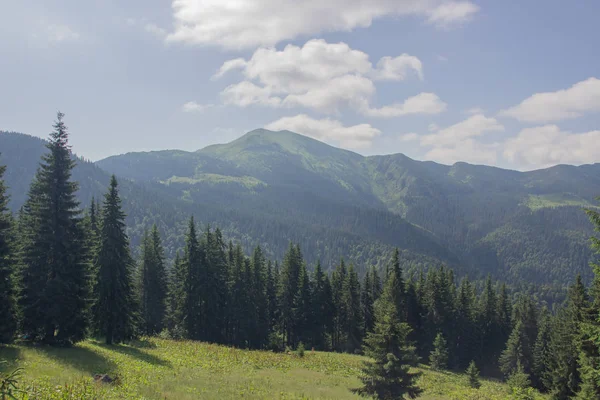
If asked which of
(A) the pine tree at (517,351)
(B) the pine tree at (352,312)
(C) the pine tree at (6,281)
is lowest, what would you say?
(A) the pine tree at (517,351)

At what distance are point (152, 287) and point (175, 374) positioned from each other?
32.9 meters

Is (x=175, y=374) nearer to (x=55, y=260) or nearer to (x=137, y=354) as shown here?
(x=137, y=354)

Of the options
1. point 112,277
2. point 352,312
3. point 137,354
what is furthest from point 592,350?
point 112,277

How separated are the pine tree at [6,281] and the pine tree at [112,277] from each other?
814 centimetres

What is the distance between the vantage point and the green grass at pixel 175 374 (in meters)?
16.2

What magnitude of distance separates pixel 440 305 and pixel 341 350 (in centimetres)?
1966

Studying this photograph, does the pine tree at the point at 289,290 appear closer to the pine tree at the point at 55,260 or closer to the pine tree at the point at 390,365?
the pine tree at the point at 55,260

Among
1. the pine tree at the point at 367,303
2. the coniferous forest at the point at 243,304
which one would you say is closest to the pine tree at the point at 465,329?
the coniferous forest at the point at 243,304

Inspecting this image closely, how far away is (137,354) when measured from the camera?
2889 cm

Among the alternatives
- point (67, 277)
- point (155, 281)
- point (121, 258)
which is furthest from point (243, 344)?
point (67, 277)

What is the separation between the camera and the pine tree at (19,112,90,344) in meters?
24.9

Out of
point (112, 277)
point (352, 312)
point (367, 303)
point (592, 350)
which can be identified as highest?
point (112, 277)

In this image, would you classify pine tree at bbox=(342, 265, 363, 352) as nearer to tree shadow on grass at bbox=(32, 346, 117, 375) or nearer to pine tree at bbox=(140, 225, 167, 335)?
pine tree at bbox=(140, 225, 167, 335)

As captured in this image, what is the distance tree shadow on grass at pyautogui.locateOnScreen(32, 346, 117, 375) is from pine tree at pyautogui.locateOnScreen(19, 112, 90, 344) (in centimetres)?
128
